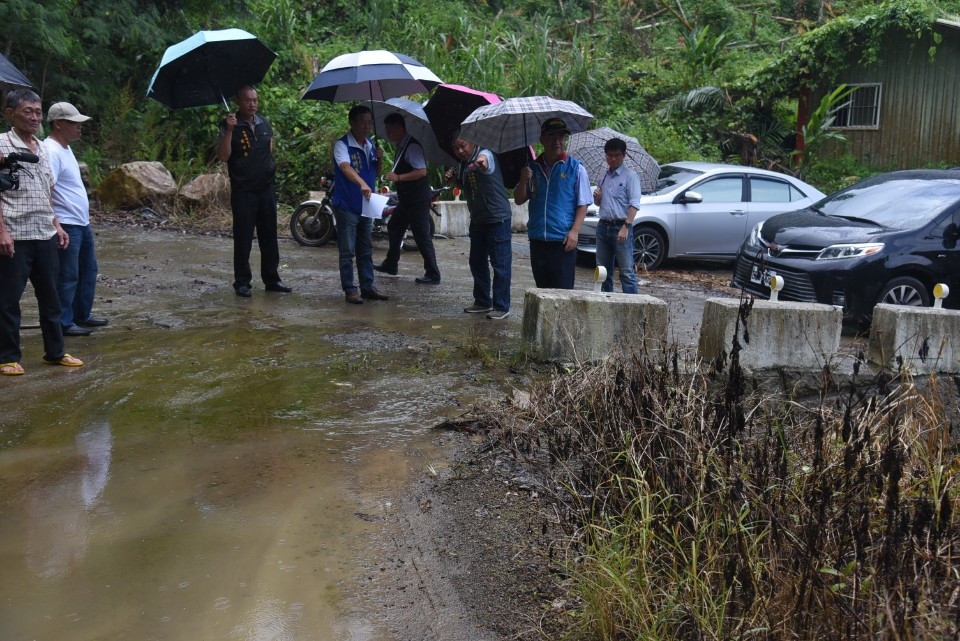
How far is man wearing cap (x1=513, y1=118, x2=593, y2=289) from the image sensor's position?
7.52 meters

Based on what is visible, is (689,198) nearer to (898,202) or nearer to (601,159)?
(601,159)

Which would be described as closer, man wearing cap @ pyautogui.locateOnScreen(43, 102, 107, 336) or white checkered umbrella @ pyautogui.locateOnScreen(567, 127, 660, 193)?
man wearing cap @ pyautogui.locateOnScreen(43, 102, 107, 336)

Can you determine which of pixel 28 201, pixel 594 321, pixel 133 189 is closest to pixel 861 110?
pixel 133 189

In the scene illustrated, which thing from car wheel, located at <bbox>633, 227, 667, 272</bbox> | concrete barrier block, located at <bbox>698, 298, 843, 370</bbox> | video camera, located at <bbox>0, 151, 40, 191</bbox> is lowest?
concrete barrier block, located at <bbox>698, 298, 843, 370</bbox>

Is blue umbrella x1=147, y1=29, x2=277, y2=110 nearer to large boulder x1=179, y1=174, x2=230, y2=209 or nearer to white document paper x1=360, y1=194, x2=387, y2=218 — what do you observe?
white document paper x1=360, y1=194, x2=387, y2=218

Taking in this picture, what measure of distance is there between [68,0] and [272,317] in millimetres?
10049

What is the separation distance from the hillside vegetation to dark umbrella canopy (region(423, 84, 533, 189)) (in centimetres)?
788

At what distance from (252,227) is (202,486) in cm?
467

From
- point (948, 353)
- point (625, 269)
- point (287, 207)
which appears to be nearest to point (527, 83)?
point (287, 207)

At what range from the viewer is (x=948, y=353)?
22.2 feet

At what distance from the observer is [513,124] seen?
7.70 m

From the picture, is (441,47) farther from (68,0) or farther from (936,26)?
(936,26)

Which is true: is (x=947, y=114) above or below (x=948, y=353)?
above

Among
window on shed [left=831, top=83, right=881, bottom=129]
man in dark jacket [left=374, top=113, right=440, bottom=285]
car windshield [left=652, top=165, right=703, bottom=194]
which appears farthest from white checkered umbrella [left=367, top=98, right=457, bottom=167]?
window on shed [left=831, top=83, right=881, bottom=129]
